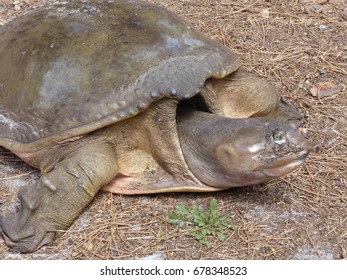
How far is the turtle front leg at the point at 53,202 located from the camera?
2.87 m

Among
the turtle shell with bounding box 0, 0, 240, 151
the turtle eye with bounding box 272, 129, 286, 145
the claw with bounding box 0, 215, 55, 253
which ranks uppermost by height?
the turtle shell with bounding box 0, 0, 240, 151

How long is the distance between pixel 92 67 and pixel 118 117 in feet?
1.05

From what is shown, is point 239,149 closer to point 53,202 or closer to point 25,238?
point 53,202

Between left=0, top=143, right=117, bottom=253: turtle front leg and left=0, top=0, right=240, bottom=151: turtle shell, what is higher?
left=0, top=0, right=240, bottom=151: turtle shell

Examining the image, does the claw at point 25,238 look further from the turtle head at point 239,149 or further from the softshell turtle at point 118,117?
the turtle head at point 239,149

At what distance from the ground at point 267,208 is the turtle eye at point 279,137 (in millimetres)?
431

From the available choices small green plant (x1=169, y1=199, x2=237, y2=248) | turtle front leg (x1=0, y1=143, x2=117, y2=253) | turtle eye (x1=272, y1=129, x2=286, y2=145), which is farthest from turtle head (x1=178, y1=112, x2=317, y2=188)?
turtle front leg (x1=0, y1=143, x2=117, y2=253)

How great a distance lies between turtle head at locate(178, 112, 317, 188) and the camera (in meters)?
2.76

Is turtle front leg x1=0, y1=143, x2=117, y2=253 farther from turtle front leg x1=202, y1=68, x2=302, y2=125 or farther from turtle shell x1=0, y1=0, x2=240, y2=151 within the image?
turtle front leg x1=202, y1=68, x2=302, y2=125

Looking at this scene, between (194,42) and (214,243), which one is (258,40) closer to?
(194,42)

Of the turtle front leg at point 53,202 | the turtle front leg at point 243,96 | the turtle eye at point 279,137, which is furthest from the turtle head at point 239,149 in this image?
the turtle front leg at point 53,202

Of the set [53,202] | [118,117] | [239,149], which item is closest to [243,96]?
[239,149]

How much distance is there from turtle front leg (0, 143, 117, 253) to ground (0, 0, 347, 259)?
60 millimetres
